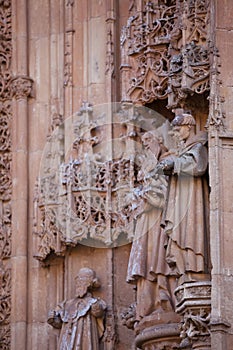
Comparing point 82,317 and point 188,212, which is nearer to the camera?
point 188,212

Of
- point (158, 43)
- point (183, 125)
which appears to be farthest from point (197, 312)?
point (158, 43)

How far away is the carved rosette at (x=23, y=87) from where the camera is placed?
Answer: 1019 inches

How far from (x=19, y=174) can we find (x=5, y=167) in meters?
0.28

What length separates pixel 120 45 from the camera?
25.3 metres

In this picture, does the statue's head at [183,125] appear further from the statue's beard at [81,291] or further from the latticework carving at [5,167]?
the latticework carving at [5,167]

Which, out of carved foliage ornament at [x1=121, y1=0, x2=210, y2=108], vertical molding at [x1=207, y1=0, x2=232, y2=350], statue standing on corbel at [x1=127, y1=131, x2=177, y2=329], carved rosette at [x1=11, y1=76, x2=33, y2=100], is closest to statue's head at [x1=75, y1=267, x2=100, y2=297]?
statue standing on corbel at [x1=127, y1=131, x2=177, y2=329]

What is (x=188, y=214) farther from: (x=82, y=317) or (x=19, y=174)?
(x=19, y=174)

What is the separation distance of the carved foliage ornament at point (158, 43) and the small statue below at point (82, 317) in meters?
2.07

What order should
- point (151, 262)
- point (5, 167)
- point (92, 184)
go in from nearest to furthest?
point (151, 262), point (92, 184), point (5, 167)

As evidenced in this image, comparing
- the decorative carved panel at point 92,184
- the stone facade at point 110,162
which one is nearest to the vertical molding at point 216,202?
the stone facade at point 110,162

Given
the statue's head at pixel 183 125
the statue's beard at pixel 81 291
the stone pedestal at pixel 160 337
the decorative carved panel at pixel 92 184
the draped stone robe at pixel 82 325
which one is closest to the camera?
the statue's head at pixel 183 125

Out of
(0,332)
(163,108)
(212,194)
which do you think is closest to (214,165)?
(212,194)

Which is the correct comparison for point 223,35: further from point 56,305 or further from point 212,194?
point 56,305

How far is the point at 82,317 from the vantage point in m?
24.4
